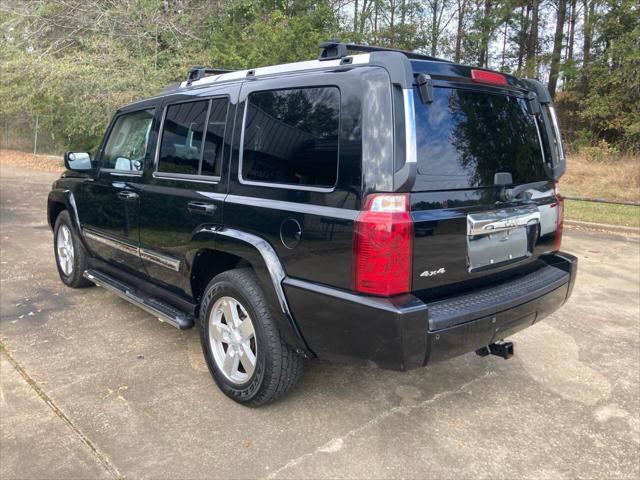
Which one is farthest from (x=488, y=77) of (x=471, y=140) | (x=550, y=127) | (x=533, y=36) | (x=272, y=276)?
(x=533, y=36)

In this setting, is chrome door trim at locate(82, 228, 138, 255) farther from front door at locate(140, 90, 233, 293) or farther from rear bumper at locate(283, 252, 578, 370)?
rear bumper at locate(283, 252, 578, 370)

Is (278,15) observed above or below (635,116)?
above

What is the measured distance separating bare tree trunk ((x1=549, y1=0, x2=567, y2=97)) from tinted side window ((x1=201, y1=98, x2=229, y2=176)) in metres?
24.3

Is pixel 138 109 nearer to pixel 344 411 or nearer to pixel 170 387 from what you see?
pixel 170 387

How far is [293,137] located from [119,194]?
2.07 meters

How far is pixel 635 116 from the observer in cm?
1952

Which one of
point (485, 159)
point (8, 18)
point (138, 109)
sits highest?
point (8, 18)

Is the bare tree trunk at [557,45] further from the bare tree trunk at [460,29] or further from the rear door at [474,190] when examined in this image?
the rear door at [474,190]

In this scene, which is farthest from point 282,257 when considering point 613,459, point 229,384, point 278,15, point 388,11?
point 388,11

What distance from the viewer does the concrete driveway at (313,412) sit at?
8.56ft

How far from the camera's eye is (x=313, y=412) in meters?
3.10

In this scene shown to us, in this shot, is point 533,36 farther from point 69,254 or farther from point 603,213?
point 69,254

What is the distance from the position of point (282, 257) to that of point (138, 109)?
2299 millimetres

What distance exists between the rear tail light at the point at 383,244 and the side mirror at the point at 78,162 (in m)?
3.25
